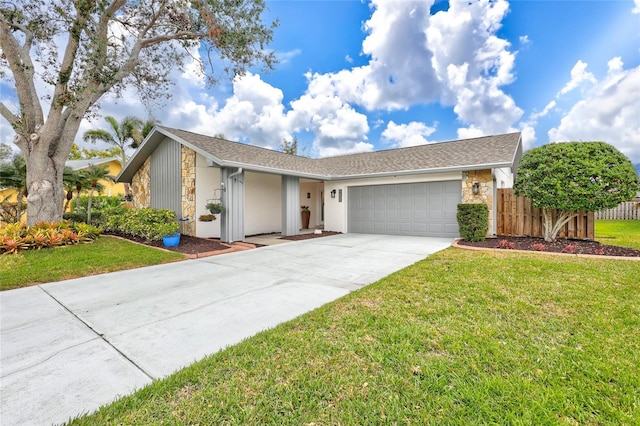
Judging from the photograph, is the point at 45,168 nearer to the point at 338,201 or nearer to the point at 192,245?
the point at 192,245

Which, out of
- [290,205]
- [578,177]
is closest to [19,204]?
[290,205]

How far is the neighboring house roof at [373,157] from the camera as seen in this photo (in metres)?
9.64

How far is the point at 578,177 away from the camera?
24.6ft

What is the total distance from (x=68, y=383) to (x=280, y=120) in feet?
73.2

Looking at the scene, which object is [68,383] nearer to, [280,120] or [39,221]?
[39,221]

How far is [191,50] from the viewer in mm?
11570

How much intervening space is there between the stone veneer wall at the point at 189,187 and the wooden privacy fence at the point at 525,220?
37.2 feet

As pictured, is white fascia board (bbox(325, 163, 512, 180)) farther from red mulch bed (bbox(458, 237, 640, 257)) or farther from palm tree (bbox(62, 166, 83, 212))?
palm tree (bbox(62, 166, 83, 212))

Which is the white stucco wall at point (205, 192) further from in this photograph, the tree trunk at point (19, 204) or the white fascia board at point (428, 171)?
the tree trunk at point (19, 204)

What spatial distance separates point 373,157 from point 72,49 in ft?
40.6

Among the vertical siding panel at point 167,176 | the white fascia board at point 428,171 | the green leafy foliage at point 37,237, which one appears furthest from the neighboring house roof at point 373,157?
the green leafy foliage at point 37,237

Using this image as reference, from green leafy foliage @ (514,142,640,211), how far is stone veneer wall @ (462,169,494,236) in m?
1.77

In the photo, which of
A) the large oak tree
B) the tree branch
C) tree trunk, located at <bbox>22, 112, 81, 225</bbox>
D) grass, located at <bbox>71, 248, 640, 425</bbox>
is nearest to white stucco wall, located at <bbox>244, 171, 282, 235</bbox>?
the large oak tree

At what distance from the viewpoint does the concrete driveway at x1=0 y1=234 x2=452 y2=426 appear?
2.29 metres
